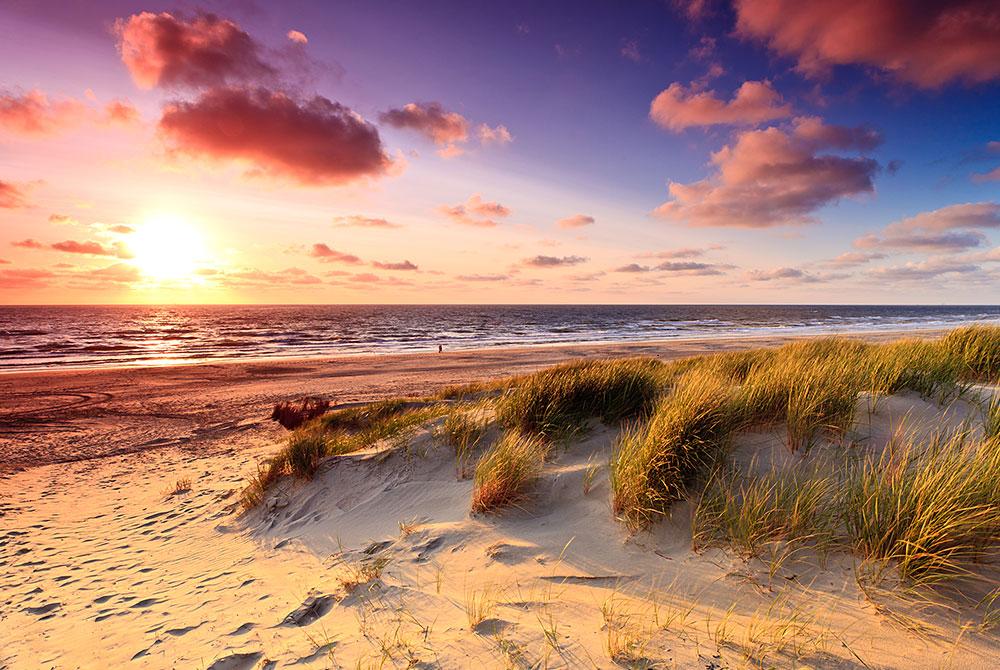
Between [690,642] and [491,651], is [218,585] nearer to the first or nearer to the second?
[491,651]

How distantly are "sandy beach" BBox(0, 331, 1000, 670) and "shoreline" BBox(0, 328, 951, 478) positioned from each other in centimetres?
279

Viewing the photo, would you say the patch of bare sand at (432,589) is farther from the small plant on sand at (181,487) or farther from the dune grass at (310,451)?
the small plant on sand at (181,487)

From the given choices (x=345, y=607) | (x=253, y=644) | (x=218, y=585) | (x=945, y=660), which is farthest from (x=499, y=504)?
(x=945, y=660)

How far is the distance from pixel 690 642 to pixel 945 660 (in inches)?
54.4

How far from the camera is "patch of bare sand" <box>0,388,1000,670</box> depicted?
2951mm

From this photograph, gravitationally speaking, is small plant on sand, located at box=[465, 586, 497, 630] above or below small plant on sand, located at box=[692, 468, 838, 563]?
below

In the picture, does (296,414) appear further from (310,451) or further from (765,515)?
(765,515)

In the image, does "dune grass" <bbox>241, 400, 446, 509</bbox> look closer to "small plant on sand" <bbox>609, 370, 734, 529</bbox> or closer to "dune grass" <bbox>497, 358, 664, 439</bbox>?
"dune grass" <bbox>497, 358, 664, 439</bbox>

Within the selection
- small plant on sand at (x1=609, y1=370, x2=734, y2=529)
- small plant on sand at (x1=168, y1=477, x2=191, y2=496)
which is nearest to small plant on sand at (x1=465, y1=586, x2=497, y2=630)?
small plant on sand at (x1=609, y1=370, x2=734, y2=529)

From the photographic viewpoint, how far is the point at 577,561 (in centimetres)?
413

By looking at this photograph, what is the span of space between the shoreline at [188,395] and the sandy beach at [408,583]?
110 inches

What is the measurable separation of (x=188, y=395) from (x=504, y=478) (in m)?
18.3

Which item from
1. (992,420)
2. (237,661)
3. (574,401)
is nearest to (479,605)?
(237,661)

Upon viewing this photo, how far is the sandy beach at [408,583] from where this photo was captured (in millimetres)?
2984
